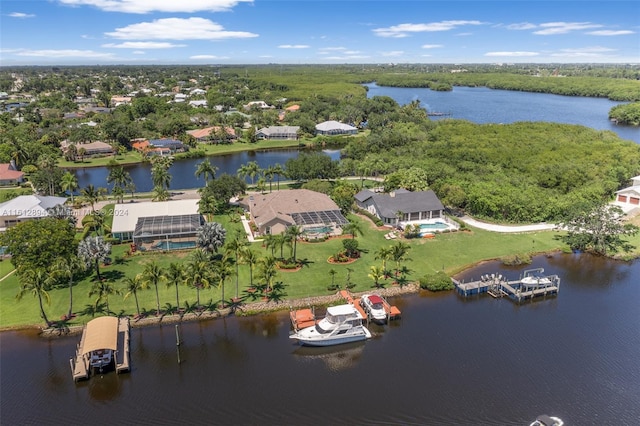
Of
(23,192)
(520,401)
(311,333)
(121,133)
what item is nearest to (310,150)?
(121,133)

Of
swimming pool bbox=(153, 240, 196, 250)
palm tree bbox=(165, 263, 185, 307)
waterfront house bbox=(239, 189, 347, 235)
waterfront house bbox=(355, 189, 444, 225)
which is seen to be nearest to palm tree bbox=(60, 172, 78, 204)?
swimming pool bbox=(153, 240, 196, 250)

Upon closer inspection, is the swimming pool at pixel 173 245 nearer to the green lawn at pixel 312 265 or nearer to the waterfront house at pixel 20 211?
the green lawn at pixel 312 265

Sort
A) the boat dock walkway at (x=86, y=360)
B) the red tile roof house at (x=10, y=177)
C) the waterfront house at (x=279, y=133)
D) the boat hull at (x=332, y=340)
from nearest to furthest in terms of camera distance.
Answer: the boat dock walkway at (x=86, y=360), the boat hull at (x=332, y=340), the red tile roof house at (x=10, y=177), the waterfront house at (x=279, y=133)

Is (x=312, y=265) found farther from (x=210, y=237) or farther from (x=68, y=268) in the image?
(x=68, y=268)

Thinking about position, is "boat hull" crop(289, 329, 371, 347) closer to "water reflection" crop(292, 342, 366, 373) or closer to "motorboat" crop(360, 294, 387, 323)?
"water reflection" crop(292, 342, 366, 373)

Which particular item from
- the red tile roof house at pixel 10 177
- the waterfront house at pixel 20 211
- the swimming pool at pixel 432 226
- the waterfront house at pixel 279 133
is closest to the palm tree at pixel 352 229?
the swimming pool at pixel 432 226

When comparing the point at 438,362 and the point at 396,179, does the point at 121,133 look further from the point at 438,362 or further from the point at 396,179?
the point at 438,362

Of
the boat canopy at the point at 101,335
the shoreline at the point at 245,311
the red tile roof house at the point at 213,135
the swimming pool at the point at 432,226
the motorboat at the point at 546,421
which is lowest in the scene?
the motorboat at the point at 546,421

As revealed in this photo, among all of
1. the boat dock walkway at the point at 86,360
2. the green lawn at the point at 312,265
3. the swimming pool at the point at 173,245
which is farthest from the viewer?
the swimming pool at the point at 173,245
